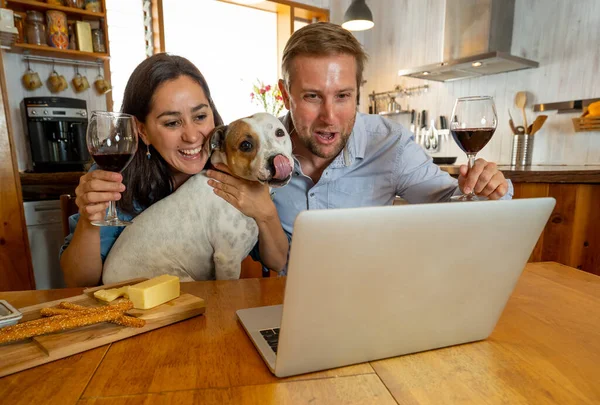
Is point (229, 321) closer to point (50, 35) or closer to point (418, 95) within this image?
point (50, 35)

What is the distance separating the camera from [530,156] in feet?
8.89

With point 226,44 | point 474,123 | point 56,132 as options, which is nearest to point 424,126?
point 226,44

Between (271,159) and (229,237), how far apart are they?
0.31 meters

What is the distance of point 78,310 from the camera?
27.8 inches

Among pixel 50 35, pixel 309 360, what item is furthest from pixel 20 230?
pixel 309 360

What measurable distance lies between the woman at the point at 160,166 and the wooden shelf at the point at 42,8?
2.06m

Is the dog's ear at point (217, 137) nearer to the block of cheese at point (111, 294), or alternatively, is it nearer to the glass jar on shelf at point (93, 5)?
the block of cheese at point (111, 294)

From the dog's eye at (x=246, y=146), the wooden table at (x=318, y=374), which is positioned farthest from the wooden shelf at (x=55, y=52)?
the wooden table at (x=318, y=374)

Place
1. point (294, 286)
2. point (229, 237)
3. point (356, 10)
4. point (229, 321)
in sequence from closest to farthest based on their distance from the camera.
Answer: point (294, 286) < point (229, 321) < point (229, 237) < point (356, 10)

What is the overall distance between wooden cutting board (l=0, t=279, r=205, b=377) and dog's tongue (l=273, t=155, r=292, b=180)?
321mm

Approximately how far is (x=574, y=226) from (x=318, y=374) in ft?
6.38

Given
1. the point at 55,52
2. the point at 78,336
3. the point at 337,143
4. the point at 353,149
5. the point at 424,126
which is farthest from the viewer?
the point at 424,126

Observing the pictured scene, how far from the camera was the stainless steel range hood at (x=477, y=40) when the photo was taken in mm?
2730

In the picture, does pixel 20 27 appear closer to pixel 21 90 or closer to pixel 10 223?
pixel 21 90
